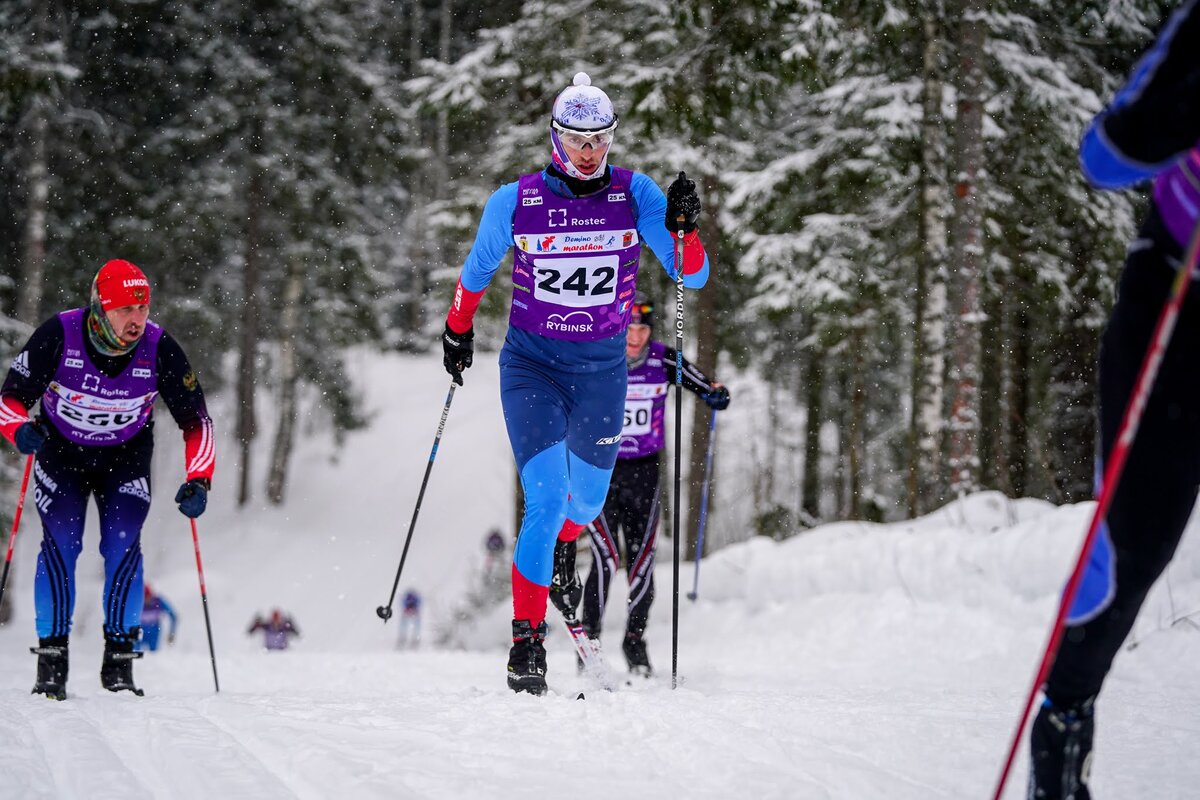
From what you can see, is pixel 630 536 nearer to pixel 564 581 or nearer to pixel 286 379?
pixel 564 581

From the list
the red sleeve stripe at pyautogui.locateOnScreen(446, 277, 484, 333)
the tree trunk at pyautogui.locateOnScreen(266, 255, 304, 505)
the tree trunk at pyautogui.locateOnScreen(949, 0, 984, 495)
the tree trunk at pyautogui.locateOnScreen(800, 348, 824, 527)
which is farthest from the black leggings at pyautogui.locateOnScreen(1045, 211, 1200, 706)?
the tree trunk at pyautogui.locateOnScreen(266, 255, 304, 505)

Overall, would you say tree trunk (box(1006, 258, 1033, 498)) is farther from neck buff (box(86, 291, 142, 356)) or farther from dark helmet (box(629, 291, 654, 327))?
neck buff (box(86, 291, 142, 356))

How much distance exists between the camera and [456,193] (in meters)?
15.6

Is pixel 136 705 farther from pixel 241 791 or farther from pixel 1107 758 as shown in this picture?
pixel 1107 758

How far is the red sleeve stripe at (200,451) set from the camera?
5.16m

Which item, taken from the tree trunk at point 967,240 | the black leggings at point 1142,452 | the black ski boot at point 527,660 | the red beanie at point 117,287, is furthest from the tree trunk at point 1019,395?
the black leggings at point 1142,452

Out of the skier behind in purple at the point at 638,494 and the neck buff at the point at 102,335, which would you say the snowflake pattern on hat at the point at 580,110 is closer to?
the skier behind in purple at the point at 638,494

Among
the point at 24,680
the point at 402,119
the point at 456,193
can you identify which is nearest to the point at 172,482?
the point at 402,119

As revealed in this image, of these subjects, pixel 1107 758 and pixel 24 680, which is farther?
pixel 24 680

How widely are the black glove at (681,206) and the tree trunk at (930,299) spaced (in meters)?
7.58

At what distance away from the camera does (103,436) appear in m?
5.12

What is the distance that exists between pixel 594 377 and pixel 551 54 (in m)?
10.7

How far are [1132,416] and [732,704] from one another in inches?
90.2

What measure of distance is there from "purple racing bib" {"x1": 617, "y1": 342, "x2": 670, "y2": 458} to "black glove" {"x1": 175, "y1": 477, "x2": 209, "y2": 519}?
98.8 inches
